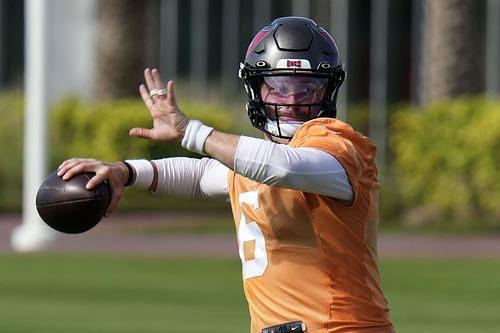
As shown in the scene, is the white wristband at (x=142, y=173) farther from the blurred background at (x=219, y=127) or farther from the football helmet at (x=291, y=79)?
the blurred background at (x=219, y=127)

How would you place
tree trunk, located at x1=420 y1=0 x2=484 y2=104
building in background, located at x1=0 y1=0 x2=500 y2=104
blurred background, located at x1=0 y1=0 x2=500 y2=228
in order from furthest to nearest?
building in background, located at x1=0 y1=0 x2=500 y2=104
tree trunk, located at x1=420 y1=0 x2=484 y2=104
blurred background, located at x1=0 y1=0 x2=500 y2=228

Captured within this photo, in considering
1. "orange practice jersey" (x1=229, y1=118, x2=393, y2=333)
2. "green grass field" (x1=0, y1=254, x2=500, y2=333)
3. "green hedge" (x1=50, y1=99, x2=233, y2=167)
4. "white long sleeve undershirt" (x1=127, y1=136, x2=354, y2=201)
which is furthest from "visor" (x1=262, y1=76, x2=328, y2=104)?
"green hedge" (x1=50, y1=99, x2=233, y2=167)

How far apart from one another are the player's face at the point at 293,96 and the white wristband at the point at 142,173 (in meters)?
0.66

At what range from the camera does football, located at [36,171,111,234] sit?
4.89m

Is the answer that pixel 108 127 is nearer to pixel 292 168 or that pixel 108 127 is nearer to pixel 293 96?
pixel 293 96

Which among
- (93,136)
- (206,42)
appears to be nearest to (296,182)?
(93,136)

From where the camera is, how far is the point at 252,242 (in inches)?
196

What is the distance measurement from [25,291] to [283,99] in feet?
29.8

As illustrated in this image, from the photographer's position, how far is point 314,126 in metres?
4.85

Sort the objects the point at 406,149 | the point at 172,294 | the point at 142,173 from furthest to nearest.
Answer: the point at 406,149
the point at 172,294
the point at 142,173

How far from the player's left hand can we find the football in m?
0.27

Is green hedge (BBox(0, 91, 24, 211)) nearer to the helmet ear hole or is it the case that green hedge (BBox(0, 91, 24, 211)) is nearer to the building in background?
the building in background

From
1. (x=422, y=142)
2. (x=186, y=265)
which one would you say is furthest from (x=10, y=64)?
(x=186, y=265)

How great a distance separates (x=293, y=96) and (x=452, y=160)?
1605cm
